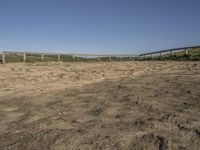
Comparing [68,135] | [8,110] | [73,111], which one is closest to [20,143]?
[68,135]

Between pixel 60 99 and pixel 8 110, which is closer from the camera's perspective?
pixel 8 110

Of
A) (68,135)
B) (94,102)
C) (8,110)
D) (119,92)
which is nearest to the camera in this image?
(68,135)

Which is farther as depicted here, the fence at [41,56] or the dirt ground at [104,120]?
the fence at [41,56]

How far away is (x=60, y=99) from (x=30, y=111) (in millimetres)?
1165

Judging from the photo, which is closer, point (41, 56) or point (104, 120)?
point (104, 120)

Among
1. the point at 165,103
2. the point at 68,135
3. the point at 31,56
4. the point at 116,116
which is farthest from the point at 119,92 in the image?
the point at 31,56

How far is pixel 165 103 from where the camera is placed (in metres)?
5.59

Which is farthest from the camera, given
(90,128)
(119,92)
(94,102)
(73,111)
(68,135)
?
(119,92)

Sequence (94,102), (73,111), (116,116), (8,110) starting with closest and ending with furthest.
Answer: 1. (116,116)
2. (73,111)
3. (8,110)
4. (94,102)

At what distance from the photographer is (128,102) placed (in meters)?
5.86

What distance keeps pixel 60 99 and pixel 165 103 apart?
8.00 feet

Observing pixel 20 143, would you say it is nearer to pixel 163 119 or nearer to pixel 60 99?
pixel 163 119

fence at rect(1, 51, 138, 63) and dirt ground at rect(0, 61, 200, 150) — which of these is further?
fence at rect(1, 51, 138, 63)

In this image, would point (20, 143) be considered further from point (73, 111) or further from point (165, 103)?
point (165, 103)
